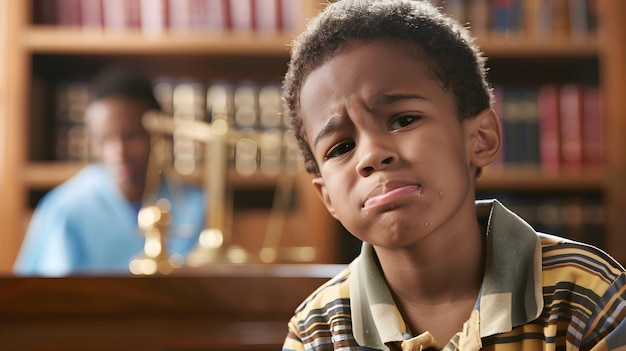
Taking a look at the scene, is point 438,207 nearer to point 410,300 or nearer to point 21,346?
point 410,300

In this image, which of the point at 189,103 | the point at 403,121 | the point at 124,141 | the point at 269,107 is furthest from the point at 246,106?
the point at 403,121

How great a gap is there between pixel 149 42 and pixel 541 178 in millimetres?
1192

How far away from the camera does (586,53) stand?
2.50m

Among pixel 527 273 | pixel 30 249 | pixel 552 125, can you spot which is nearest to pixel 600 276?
pixel 527 273

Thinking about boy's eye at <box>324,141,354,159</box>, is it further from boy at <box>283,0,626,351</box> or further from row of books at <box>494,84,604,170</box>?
row of books at <box>494,84,604,170</box>

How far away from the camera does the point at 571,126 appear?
2.49m

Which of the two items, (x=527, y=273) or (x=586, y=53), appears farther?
(x=586, y=53)

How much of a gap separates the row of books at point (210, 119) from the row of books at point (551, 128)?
0.63 m

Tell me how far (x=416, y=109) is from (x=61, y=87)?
214 centimetres

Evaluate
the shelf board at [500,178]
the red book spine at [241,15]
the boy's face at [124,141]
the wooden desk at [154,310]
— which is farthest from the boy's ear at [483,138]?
the red book spine at [241,15]

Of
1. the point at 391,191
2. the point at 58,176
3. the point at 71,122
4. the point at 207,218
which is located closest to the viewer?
the point at 391,191

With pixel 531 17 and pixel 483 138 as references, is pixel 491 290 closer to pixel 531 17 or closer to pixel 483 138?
pixel 483 138

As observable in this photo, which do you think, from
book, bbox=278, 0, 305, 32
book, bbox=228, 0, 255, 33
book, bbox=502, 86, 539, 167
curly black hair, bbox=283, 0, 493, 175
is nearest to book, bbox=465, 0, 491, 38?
book, bbox=502, 86, 539, 167

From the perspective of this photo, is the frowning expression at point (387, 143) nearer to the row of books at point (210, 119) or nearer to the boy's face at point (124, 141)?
the boy's face at point (124, 141)
